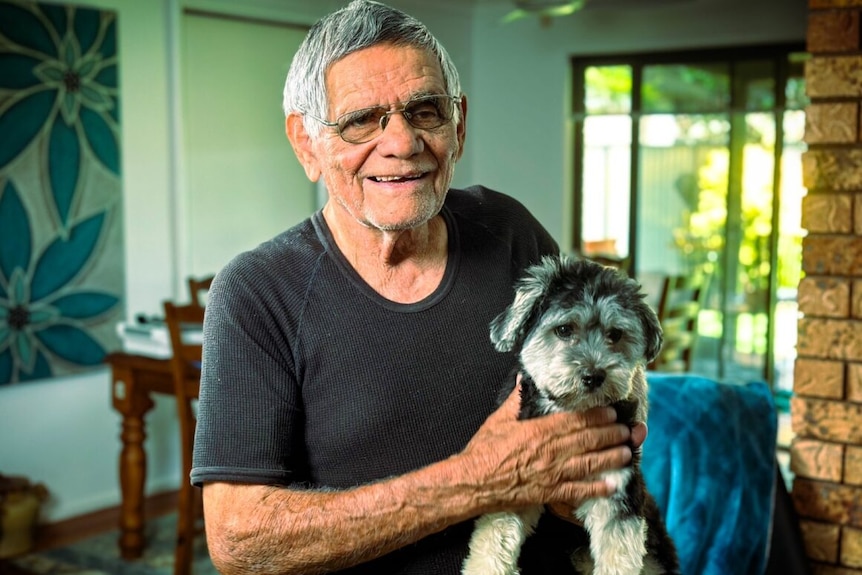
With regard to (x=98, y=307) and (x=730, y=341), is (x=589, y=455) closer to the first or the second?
(x=98, y=307)

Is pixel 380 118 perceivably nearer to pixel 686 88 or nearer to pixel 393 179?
pixel 393 179

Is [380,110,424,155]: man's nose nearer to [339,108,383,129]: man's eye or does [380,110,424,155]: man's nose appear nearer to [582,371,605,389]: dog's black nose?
[339,108,383,129]: man's eye

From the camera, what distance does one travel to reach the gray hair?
140cm

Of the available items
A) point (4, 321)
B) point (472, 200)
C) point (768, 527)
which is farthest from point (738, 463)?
point (4, 321)

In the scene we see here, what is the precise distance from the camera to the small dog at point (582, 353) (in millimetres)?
1364

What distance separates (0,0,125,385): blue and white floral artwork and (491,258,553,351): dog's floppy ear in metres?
3.50

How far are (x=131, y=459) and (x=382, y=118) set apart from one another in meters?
3.14

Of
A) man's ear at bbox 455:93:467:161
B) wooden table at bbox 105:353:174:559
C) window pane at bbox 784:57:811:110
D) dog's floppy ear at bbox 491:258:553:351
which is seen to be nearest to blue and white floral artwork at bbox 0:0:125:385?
wooden table at bbox 105:353:174:559

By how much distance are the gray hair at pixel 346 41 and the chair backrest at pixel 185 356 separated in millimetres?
2286

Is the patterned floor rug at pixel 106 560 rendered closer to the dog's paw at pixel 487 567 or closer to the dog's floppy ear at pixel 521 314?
the dog's paw at pixel 487 567

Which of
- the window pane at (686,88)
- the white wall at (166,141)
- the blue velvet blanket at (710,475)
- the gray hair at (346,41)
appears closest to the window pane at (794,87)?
the white wall at (166,141)

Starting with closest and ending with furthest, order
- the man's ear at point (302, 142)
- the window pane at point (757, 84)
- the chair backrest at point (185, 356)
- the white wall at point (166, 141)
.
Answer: the man's ear at point (302, 142) < the chair backrest at point (185, 356) < the white wall at point (166, 141) < the window pane at point (757, 84)

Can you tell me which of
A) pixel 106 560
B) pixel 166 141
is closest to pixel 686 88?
pixel 166 141

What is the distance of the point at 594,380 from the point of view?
131 cm
